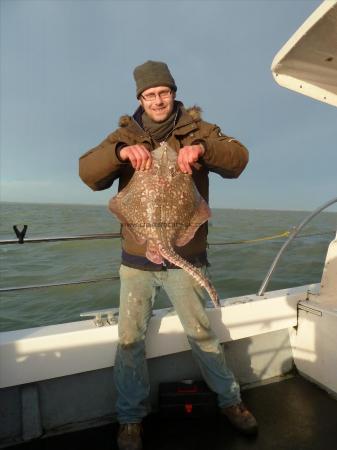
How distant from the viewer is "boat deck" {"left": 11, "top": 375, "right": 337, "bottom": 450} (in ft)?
9.70

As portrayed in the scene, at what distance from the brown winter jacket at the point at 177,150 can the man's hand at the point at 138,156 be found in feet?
0.38

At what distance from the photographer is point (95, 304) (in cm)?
1103

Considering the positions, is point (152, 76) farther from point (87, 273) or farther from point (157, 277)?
point (87, 273)

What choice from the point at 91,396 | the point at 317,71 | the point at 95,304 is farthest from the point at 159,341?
the point at 95,304

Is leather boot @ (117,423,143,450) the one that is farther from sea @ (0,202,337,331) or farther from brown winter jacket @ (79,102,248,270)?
sea @ (0,202,337,331)

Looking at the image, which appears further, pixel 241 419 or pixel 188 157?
pixel 241 419

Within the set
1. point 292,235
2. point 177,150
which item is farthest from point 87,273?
point 177,150

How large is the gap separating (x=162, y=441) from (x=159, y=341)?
0.78 metres

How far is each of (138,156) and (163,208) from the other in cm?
37

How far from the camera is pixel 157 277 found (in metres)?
2.95

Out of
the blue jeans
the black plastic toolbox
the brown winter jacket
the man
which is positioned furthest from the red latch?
the brown winter jacket

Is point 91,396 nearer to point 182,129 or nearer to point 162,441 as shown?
point 162,441

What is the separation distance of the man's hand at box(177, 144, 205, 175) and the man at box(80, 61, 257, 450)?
303mm

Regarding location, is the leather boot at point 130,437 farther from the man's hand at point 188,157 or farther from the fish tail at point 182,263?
the man's hand at point 188,157
